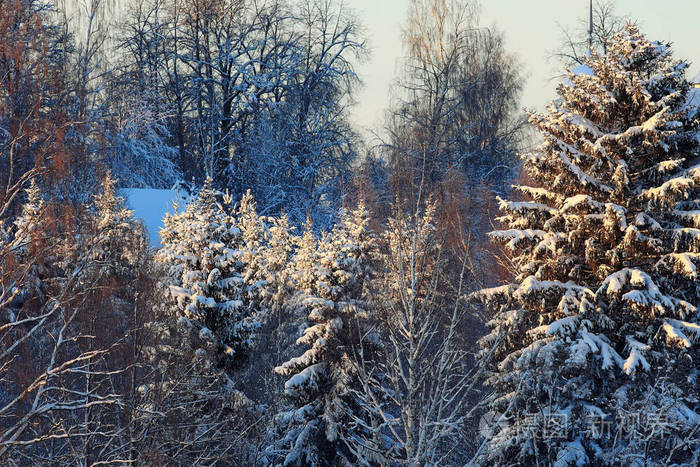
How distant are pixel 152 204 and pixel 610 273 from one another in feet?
59.1

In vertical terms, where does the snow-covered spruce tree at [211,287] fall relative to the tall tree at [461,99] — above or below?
below

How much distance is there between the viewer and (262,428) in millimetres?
17328

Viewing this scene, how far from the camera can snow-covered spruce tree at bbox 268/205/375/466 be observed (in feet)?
49.7

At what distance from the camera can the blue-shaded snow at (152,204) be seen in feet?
79.2

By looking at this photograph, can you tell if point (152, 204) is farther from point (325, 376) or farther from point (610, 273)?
point (610, 273)

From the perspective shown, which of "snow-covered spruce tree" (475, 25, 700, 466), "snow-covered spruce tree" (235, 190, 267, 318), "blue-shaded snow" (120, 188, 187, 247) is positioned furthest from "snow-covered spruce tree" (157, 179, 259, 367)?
"blue-shaded snow" (120, 188, 187, 247)

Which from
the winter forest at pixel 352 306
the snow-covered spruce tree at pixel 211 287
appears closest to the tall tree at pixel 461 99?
the winter forest at pixel 352 306

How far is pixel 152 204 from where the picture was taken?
25328 millimetres

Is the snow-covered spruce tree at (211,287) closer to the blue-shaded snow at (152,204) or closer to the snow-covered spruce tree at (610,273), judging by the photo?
the snow-covered spruce tree at (610,273)

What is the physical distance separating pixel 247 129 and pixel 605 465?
25375 millimetres

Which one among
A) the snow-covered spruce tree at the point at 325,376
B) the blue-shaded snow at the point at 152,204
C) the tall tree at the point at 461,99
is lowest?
the snow-covered spruce tree at the point at 325,376

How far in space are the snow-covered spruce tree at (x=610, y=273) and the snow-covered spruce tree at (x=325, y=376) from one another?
12.5ft

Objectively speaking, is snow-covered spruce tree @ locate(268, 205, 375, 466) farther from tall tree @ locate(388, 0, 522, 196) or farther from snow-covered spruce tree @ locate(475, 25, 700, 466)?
tall tree @ locate(388, 0, 522, 196)

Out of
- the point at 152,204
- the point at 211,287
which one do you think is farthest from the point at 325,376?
the point at 152,204
